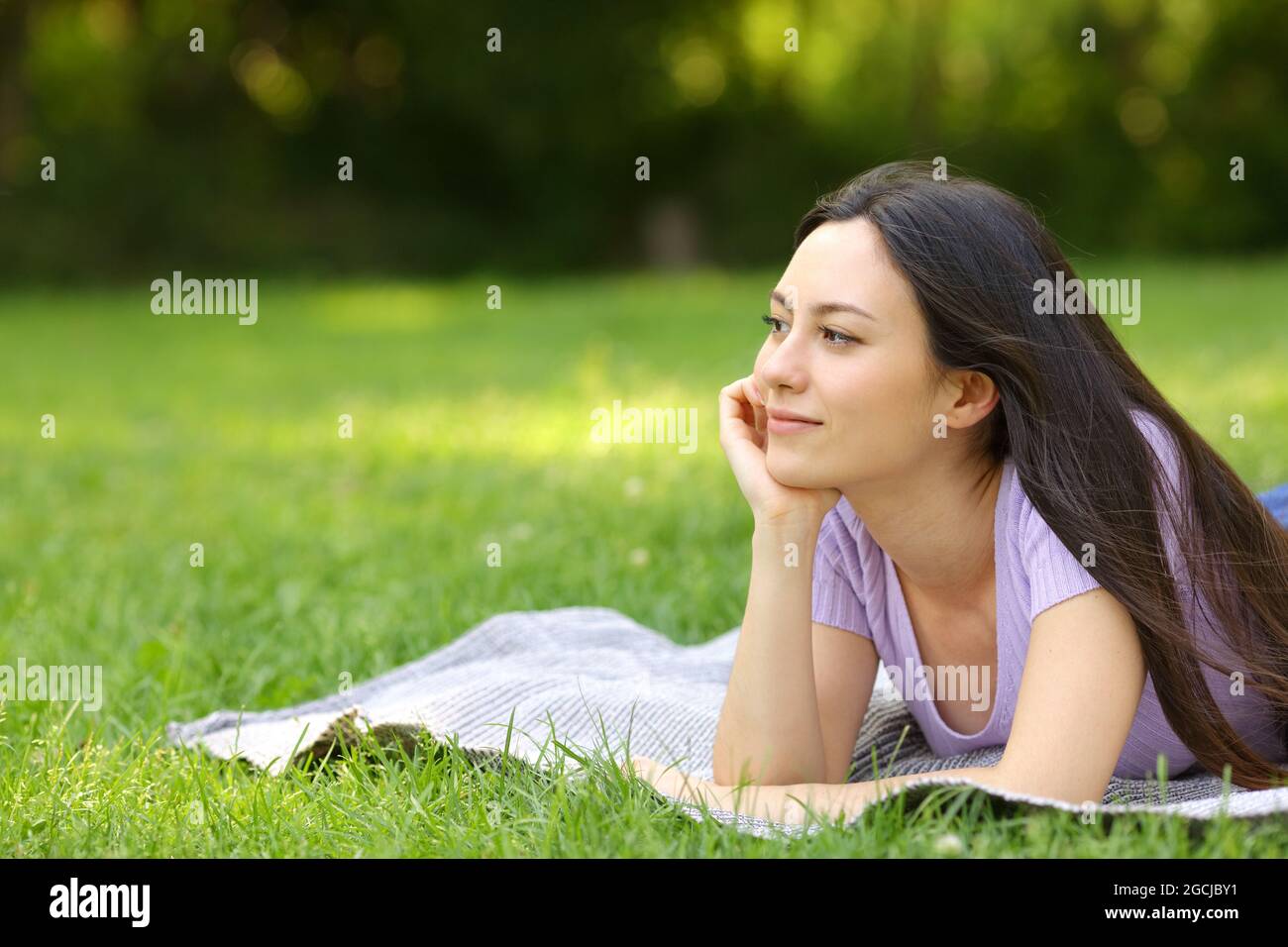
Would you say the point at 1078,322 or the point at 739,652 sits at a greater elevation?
the point at 1078,322

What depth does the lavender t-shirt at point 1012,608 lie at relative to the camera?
7.82 feet

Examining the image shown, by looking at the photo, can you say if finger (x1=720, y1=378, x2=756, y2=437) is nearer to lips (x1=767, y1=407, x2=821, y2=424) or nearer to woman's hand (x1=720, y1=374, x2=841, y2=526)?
woman's hand (x1=720, y1=374, x2=841, y2=526)

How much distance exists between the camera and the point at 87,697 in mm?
3348

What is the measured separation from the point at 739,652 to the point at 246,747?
108 cm

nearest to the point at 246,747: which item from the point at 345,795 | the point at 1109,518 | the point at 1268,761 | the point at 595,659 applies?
the point at 345,795

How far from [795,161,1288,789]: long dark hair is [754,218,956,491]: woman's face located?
4 centimetres

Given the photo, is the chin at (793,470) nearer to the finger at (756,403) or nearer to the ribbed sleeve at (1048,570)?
the finger at (756,403)

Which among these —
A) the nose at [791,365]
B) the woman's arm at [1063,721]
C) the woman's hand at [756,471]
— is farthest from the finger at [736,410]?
the woman's arm at [1063,721]

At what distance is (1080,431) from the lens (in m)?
2.41

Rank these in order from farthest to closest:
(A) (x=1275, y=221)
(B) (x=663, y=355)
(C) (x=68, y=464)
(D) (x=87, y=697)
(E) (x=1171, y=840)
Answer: (A) (x=1275, y=221), (B) (x=663, y=355), (C) (x=68, y=464), (D) (x=87, y=697), (E) (x=1171, y=840)

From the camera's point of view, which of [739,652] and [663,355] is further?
[663,355]

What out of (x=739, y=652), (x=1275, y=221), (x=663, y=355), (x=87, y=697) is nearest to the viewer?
(x=739, y=652)

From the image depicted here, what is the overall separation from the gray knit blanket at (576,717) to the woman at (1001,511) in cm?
11

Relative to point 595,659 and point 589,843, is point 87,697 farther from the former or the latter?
point 589,843
